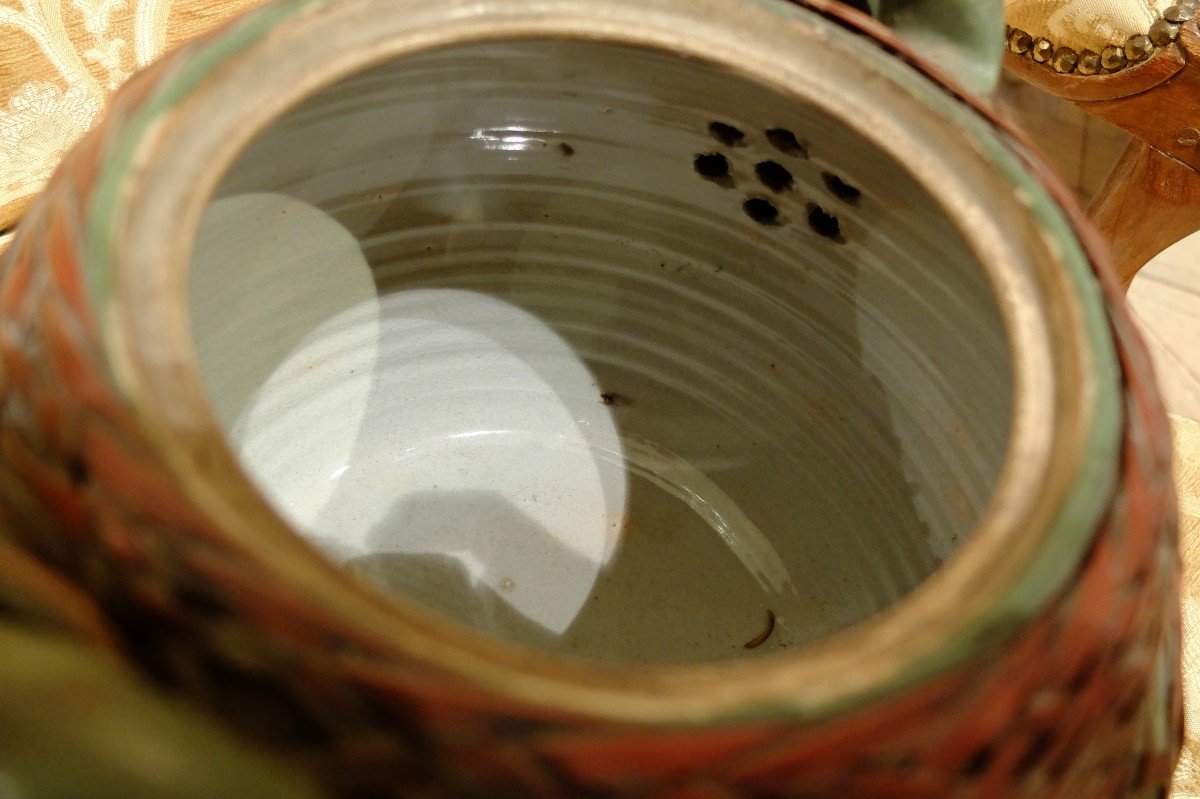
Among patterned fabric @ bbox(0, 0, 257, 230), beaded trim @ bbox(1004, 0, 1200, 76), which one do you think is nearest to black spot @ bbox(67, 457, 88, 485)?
patterned fabric @ bbox(0, 0, 257, 230)

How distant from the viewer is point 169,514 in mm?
253

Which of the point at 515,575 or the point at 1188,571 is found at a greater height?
the point at 1188,571

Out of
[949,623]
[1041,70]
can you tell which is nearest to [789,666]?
[949,623]

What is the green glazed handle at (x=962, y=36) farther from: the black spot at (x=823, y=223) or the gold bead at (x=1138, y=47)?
the gold bead at (x=1138, y=47)

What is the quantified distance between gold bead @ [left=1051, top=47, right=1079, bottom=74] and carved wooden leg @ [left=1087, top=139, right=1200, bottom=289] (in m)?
0.08

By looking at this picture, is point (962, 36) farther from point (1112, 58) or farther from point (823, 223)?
point (1112, 58)

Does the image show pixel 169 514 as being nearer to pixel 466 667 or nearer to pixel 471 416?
pixel 466 667

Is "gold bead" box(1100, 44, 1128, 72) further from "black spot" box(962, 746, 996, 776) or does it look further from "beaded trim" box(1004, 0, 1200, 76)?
"black spot" box(962, 746, 996, 776)

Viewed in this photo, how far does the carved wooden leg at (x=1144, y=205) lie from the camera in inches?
33.0

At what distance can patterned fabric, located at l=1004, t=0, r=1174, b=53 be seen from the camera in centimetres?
78

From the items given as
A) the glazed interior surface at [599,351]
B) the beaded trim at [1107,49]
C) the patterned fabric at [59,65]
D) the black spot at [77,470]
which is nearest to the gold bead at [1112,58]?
the beaded trim at [1107,49]

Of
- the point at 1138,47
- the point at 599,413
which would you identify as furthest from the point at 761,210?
the point at 1138,47

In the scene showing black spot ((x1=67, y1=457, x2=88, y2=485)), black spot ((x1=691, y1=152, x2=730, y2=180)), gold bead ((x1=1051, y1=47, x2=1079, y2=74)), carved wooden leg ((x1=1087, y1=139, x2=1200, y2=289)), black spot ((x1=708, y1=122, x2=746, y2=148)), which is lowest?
black spot ((x1=67, y1=457, x2=88, y2=485))

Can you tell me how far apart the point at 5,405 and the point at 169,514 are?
8cm
